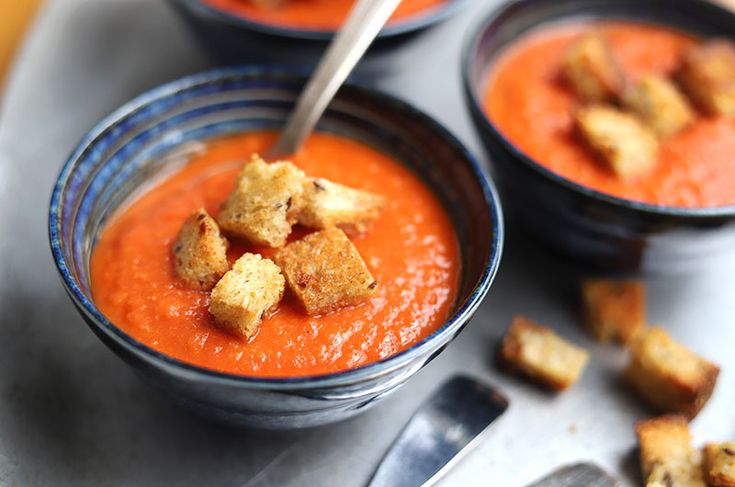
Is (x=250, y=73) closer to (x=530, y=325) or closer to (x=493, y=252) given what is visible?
(x=493, y=252)

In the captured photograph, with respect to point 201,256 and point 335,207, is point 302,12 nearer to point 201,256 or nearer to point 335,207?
point 335,207

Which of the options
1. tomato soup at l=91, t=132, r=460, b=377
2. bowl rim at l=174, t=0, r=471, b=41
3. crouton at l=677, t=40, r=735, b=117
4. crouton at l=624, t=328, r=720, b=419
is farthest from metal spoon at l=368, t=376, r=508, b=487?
crouton at l=677, t=40, r=735, b=117

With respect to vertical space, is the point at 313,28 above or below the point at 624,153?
above

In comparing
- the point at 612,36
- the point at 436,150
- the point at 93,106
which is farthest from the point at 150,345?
the point at 612,36

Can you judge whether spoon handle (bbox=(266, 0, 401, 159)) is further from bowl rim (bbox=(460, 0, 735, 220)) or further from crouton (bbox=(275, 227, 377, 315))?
crouton (bbox=(275, 227, 377, 315))

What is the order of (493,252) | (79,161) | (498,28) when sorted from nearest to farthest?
1. (493,252)
2. (79,161)
3. (498,28)

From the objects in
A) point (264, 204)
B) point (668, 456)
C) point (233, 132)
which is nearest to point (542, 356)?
point (668, 456)

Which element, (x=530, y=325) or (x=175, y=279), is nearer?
(x=175, y=279)

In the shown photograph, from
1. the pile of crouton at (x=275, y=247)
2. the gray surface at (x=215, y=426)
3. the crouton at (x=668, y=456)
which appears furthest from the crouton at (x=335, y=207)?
the crouton at (x=668, y=456)
